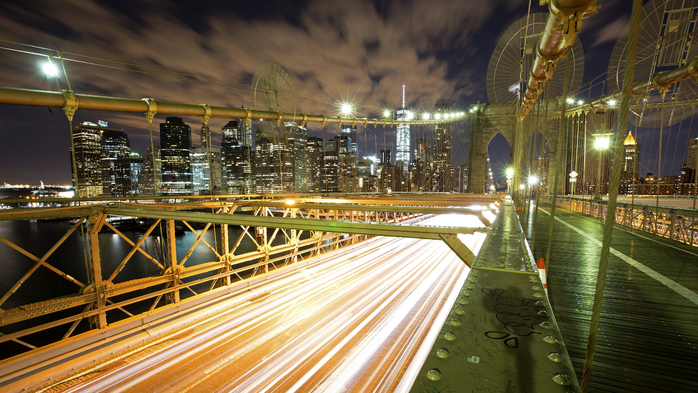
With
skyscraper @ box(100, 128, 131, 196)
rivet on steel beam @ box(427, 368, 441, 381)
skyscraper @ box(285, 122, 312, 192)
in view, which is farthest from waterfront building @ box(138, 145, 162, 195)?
skyscraper @ box(100, 128, 131, 196)

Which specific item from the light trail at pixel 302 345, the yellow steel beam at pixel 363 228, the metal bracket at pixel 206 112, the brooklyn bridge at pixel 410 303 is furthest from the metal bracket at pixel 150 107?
the yellow steel beam at pixel 363 228

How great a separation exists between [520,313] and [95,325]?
8.22m

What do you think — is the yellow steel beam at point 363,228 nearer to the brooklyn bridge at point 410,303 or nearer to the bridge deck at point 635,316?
the brooklyn bridge at point 410,303

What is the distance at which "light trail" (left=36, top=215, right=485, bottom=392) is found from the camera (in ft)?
14.6

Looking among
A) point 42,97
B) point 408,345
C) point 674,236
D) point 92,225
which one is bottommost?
point 408,345

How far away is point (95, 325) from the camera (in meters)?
5.92

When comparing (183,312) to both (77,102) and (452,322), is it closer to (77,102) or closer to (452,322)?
(452,322)

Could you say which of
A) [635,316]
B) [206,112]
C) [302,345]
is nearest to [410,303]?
[302,345]

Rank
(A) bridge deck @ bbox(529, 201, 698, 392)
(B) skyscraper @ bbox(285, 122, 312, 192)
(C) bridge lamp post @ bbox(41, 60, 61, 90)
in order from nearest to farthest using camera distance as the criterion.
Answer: (A) bridge deck @ bbox(529, 201, 698, 392) < (C) bridge lamp post @ bbox(41, 60, 61, 90) < (B) skyscraper @ bbox(285, 122, 312, 192)

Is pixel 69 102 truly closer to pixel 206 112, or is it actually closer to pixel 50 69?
pixel 50 69

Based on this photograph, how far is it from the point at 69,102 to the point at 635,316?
14.6 meters

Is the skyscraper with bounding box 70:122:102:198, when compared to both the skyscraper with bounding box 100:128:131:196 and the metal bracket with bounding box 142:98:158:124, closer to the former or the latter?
the metal bracket with bounding box 142:98:158:124

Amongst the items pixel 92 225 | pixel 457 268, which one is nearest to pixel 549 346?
pixel 92 225

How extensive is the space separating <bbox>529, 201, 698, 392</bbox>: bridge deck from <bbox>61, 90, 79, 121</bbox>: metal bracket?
13347 millimetres
